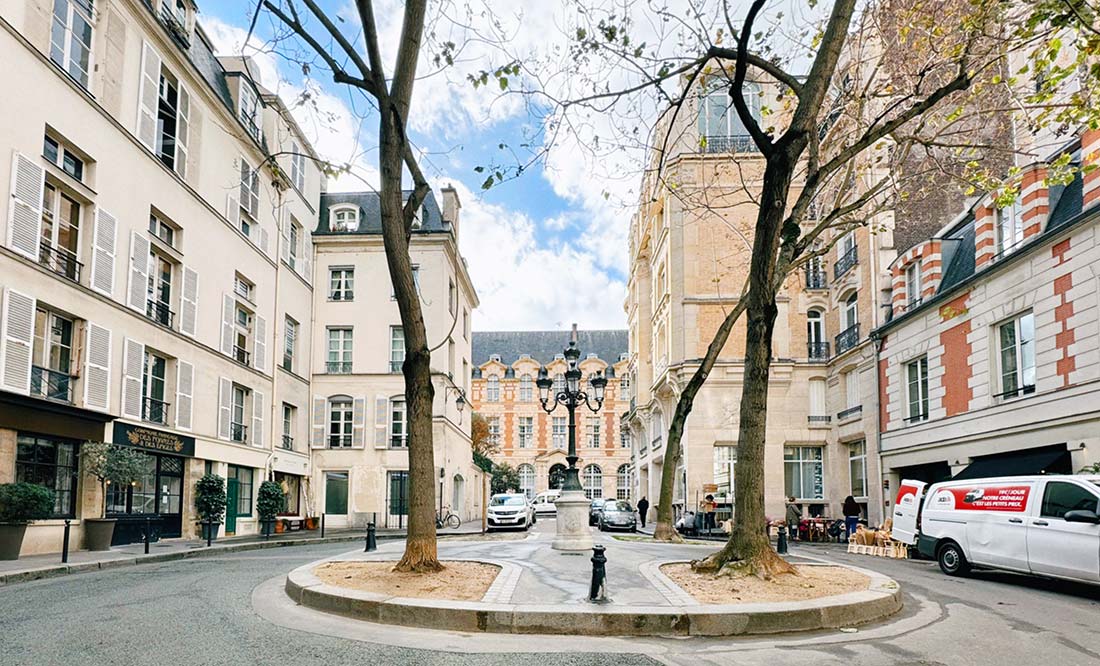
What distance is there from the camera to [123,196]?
2009cm

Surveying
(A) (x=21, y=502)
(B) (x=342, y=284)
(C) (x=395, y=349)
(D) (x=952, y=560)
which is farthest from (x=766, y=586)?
(B) (x=342, y=284)

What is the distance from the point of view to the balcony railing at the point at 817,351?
108 feet

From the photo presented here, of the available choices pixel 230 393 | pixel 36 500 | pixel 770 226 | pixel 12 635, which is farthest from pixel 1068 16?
pixel 230 393

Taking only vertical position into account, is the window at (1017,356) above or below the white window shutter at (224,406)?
above

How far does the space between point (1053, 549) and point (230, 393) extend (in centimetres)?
2320

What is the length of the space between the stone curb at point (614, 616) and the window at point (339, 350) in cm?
2885

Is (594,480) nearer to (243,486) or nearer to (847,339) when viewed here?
(847,339)

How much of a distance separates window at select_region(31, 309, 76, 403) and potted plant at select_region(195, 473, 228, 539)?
572 cm

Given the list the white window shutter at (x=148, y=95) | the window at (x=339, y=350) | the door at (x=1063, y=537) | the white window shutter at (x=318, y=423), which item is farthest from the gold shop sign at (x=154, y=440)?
the door at (x=1063, y=537)

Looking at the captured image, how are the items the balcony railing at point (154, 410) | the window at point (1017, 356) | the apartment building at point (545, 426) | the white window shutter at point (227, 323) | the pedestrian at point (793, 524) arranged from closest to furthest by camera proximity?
the window at point (1017, 356) → the balcony railing at point (154, 410) → the white window shutter at point (227, 323) → the pedestrian at point (793, 524) → the apartment building at point (545, 426)

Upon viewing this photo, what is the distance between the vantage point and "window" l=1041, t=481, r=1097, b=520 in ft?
36.5

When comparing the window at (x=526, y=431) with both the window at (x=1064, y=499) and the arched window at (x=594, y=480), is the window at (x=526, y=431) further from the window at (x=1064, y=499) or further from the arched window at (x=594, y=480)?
the window at (x=1064, y=499)

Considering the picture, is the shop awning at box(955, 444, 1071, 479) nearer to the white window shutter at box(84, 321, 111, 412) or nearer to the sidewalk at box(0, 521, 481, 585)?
the sidewalk at box(0, 521, 481, 585)

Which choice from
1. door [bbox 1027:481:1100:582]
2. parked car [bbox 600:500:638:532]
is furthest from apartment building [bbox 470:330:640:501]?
door [bbox 1027:481:1100:582]
